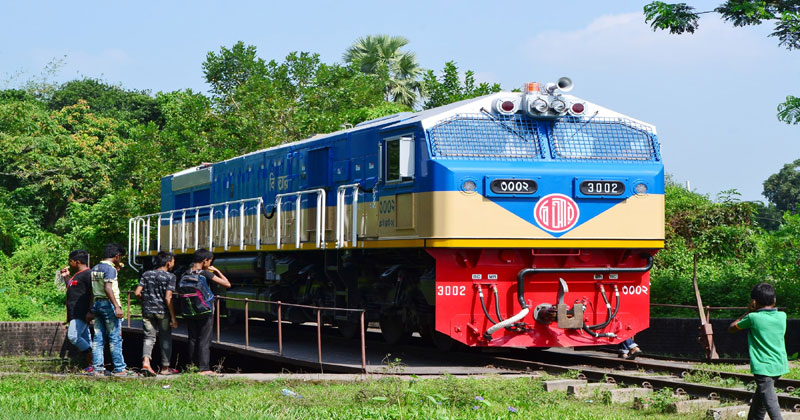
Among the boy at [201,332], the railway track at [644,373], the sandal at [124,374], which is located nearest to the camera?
the railway track at [644,373]

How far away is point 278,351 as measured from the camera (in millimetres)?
15070

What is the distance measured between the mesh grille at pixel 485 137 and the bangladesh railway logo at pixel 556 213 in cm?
66

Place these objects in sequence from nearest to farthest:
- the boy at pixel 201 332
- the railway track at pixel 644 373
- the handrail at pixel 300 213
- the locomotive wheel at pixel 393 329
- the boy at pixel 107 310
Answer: the railway track at pixel 644 373, the boy at pixel 107 310, the boy at pixel 201 332, the locomotive wheel at pixel 393 329, the handrail at pixel 300 213

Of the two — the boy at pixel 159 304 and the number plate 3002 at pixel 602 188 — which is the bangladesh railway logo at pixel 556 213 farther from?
the boy at pixel 159 304

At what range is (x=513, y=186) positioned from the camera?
43.1 feet

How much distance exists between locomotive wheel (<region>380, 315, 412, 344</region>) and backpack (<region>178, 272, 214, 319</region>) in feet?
11.0

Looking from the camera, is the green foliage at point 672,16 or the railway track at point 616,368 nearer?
the railway track at point 616,368

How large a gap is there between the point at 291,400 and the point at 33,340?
45.5ft

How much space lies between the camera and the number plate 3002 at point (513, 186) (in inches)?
515

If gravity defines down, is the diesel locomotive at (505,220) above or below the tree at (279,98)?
below

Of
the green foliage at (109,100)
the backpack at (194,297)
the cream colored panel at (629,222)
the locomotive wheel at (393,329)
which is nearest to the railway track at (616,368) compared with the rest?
the locomotive wheel at (393,329)

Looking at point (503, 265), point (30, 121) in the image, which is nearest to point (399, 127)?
point (503, 265)

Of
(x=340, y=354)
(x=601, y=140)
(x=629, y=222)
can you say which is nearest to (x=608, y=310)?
(x=629, y=222)

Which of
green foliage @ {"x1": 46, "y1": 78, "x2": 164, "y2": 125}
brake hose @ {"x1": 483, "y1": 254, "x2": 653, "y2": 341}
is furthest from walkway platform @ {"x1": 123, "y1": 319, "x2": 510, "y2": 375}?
green foliage @ {"x1": 46, "y1": 78, "x2": 164, "y2": 125}
